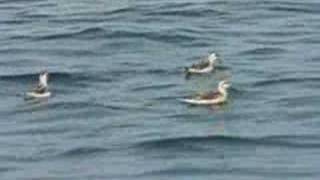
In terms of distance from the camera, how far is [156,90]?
4347cm

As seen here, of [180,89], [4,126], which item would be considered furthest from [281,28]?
[4,126]

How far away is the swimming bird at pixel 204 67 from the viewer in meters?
44.8

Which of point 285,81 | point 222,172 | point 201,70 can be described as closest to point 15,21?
point 201,70

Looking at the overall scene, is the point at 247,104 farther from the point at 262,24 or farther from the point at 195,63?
the point at 262,24

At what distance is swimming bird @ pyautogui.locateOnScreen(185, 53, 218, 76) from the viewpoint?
147 feet

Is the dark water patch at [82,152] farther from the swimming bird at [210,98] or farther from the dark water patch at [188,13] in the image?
the dark water patch at [188,13]

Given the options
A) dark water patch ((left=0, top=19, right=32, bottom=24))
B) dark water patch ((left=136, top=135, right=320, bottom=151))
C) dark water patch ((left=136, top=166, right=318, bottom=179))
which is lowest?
dark water patch ((left=136, top=166, right=318, bottom=179))

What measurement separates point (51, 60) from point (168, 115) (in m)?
9.03

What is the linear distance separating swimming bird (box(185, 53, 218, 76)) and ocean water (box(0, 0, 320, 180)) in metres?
0.25

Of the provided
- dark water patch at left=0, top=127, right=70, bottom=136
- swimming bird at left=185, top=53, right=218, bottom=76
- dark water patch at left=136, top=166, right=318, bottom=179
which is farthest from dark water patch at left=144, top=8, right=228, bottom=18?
dark water patch at left=136, top=166, right=318, bottom=179

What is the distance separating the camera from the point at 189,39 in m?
51.0

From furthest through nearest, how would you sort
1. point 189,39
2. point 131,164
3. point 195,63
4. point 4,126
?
point 189,39, point 195,63, point 4,126, point 131,164

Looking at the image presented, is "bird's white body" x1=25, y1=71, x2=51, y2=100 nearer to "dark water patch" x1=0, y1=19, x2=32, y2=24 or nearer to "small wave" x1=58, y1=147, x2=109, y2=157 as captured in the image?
"small wave" x1=58, y1=147, x2=109, y2=157

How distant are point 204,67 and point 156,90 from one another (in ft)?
7.41
